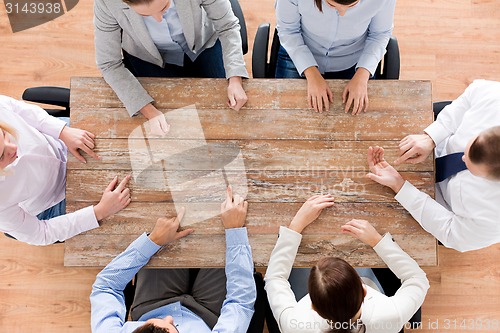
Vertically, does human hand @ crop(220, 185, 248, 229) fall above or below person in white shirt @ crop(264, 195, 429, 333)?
above

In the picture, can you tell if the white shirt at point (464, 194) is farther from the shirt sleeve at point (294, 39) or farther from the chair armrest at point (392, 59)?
the shirt sleeve at point (294, 39)

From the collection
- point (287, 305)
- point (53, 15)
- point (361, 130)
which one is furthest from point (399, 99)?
point (53, 15)

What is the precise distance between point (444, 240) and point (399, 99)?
0.57 m

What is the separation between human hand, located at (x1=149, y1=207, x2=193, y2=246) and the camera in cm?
181

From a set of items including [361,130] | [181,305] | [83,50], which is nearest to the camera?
[361,130]

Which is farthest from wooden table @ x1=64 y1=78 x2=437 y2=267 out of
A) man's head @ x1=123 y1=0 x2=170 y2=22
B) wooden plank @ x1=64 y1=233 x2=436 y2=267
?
man's head @ x1=123 y1=0 x2=170 y2=22

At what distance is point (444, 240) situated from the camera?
71.5 inches

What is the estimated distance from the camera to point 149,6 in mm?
1674

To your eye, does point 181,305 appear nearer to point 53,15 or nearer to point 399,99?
point 399,99

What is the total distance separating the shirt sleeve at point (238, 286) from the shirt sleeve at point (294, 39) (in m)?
0.77

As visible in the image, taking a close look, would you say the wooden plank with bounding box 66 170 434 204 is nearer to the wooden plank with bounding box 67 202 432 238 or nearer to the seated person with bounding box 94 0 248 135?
the wooden plank with bounding box 67 202 432 238

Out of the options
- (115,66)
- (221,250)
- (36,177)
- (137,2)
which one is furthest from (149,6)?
(221,250)

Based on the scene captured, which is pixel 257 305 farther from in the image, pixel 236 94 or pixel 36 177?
pixel 36 177

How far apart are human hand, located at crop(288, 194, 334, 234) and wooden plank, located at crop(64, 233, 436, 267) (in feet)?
0.20
